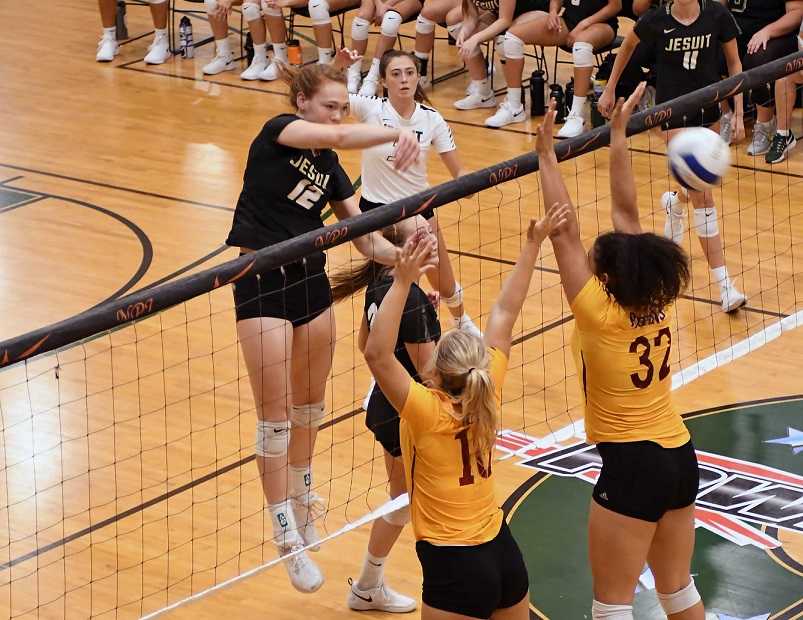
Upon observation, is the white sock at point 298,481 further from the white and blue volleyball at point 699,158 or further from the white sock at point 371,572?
the white and blue volleyball at point 699,158

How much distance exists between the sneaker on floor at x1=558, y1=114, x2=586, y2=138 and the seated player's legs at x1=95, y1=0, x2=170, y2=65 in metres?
5.00

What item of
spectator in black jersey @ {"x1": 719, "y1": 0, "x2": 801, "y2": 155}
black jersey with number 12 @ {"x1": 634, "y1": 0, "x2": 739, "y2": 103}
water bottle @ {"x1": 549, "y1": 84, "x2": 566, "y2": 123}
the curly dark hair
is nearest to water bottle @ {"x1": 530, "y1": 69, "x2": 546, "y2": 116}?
water bottle @ {"x1": 549, "y1": 84, "x2": 566, "y2": 123}

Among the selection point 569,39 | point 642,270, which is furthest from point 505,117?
point 642,270

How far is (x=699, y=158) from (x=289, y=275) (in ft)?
6.00

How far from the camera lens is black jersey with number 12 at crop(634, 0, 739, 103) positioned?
10273 millimetres

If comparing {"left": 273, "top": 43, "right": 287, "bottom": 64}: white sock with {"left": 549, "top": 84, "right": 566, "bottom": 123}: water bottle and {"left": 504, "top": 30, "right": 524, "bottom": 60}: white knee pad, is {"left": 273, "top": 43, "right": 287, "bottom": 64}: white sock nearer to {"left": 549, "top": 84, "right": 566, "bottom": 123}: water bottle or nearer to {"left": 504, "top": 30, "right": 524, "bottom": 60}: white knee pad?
{"left": 504, "top": 30, "right": 524, "bottom": 60}: white knee pad

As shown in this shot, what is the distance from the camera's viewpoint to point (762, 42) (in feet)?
39.8

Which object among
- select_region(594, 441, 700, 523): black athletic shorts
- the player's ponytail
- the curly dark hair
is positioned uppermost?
the curly dark hair

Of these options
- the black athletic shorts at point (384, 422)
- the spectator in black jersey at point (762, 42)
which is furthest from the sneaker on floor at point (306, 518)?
the spectator in black jersey at point (762, 42)

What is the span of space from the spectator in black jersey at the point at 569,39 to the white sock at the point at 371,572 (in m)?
7.34

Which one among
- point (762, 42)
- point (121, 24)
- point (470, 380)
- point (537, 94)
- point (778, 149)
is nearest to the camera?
point (470, 380)

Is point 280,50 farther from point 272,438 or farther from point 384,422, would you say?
point 384,422

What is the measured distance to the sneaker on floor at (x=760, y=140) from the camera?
12.3 metres

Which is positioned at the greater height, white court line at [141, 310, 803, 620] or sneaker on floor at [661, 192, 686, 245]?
sneaker on floor at [661, 192, 686, 245]
